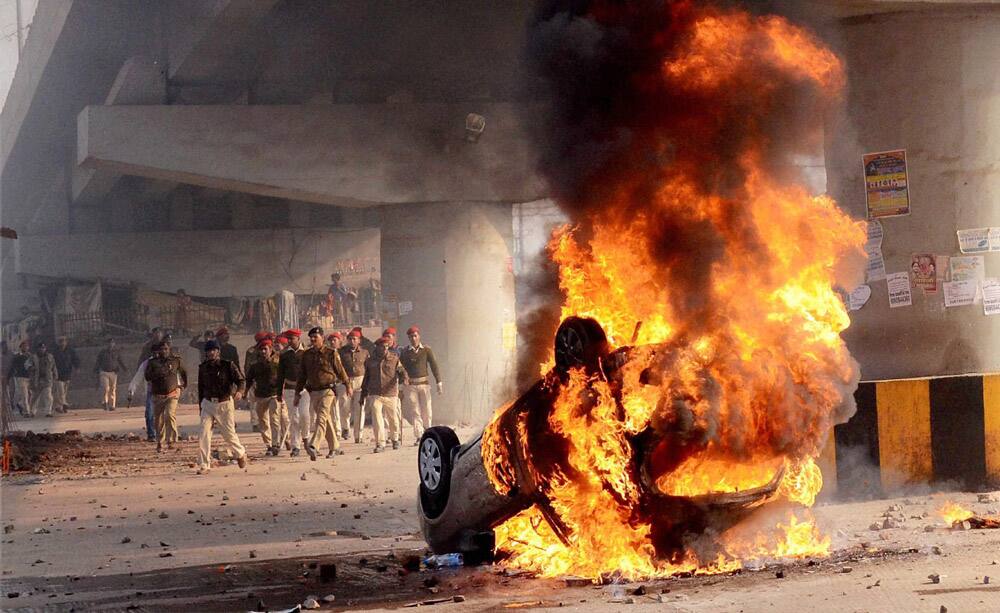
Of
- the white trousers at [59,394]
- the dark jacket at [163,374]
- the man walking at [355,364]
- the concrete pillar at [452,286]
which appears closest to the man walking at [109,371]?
the white trousers at [59,394]

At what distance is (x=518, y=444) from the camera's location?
328 inches

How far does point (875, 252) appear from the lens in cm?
1271

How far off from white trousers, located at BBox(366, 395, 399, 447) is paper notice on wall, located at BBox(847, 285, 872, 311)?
30.1ft

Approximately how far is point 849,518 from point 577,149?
3.87 meters

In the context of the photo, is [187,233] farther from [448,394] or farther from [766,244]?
[766,244]

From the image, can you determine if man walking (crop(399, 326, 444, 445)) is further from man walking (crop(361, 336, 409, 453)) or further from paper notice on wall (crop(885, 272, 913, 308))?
paper notice on wall (crop(885, 272, 913, 308))

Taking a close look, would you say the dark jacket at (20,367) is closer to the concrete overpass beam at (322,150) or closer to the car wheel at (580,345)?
the concrete overpass beam at (322,150)

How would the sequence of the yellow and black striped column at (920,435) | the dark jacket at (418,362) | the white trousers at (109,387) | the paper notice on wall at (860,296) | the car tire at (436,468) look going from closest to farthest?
1. the car tire at (436,468)
2. the yellow and black striped column at (920,435)
3. the paper notice on wall at (860,296)
4. the dark jacket at (418,362)
5. the white trousers at (109,387)

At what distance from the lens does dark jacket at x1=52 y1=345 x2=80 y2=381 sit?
34062 millimetres

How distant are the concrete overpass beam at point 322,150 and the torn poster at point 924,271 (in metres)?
9.47

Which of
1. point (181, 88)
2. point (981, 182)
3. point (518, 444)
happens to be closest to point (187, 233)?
point (181, 88)

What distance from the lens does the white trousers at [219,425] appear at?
17.9 metres

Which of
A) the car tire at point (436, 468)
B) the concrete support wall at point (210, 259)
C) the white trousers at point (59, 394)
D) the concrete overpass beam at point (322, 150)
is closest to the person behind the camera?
the car tire at point (436, 468)

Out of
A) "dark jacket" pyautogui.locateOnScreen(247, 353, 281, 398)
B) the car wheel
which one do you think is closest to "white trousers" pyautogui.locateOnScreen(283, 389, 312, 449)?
"dark jacket" pyautogui.locateOnScreen(247, 353, 281, 398)
